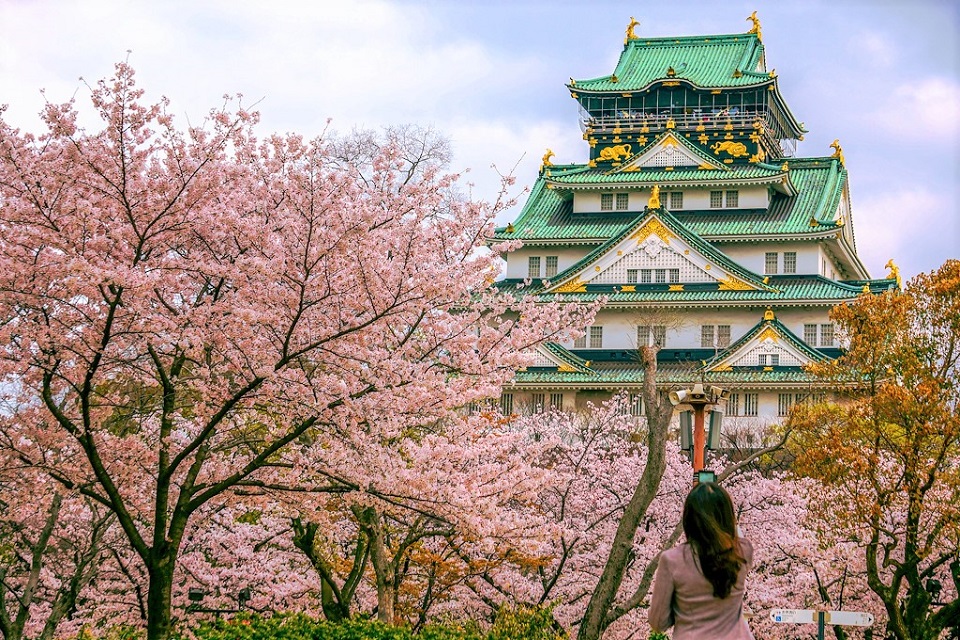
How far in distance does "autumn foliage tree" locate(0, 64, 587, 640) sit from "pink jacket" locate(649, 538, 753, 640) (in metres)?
7.31

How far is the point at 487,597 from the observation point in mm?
24562

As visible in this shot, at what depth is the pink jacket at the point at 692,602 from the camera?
568cm

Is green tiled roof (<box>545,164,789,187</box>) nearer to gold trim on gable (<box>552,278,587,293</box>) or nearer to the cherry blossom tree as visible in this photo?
gold trim on gable (<box>552,278,587,293</box>)

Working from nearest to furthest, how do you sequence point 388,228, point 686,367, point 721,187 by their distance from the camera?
point 388,228 → point 686,367 → point 721,187

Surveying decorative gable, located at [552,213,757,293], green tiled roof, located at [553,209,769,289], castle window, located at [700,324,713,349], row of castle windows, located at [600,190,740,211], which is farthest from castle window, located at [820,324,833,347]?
row of castle windows, located at [600,190,740,211]

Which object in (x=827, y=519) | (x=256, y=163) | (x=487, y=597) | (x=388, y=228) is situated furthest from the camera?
(x=487, y=597)

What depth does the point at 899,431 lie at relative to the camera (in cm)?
2105

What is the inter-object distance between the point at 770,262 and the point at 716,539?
168 feet

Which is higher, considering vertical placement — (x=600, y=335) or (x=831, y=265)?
(x=831, y=265)

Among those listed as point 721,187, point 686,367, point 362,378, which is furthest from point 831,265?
point 362,378

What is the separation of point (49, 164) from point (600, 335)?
4288 cm

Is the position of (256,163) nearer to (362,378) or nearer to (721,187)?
(362,378)

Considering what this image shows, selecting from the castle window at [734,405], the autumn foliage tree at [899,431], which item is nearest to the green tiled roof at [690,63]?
the castle window at [734,405]

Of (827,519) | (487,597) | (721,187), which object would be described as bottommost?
(487,597)
